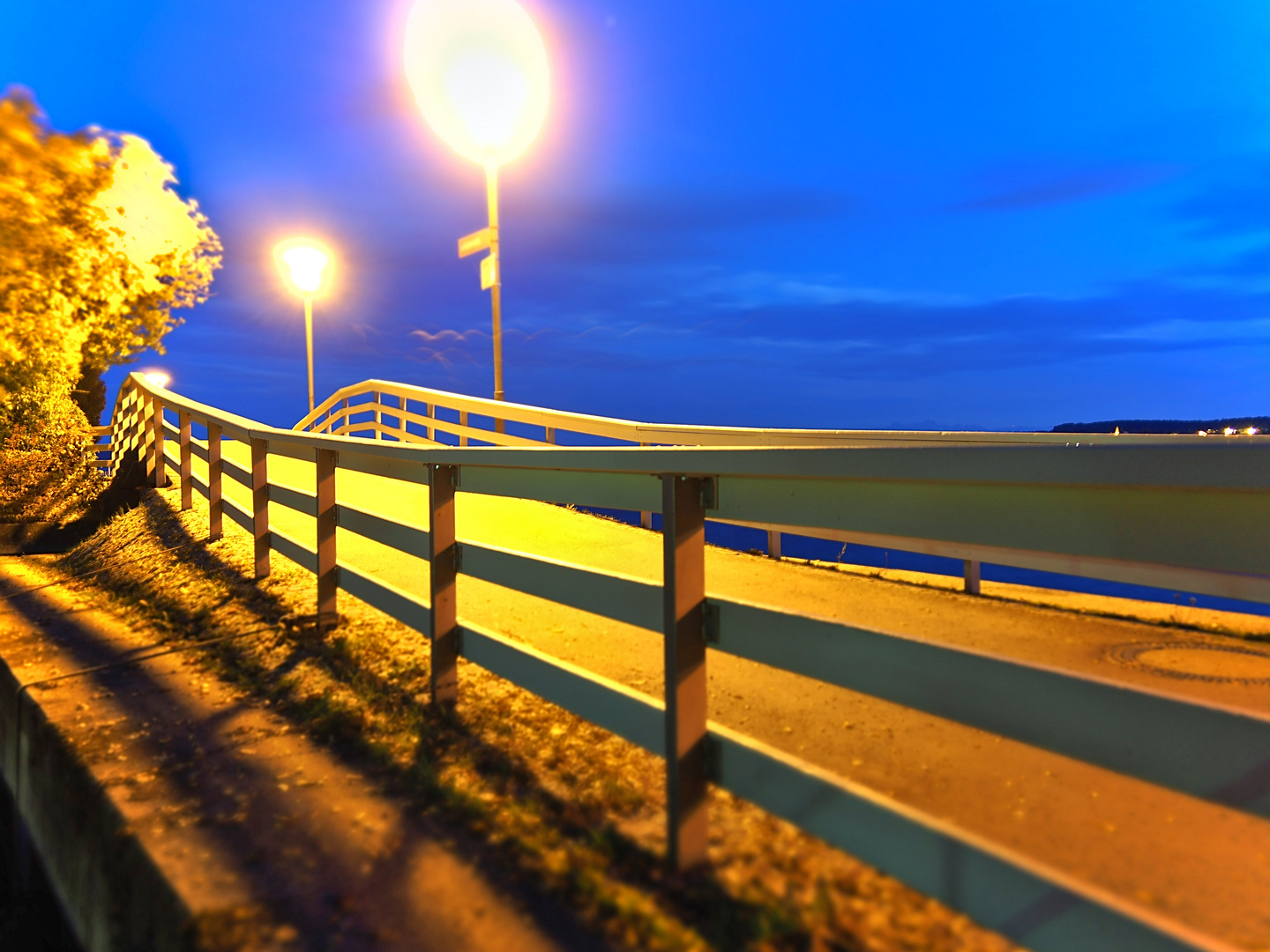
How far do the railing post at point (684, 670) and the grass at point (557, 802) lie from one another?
13 cm

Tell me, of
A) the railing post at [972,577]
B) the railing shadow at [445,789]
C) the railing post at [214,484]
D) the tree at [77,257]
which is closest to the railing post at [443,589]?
the railing shadow at [445,789]

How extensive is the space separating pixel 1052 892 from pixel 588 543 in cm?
652

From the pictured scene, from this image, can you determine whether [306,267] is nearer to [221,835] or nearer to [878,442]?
[878,442]

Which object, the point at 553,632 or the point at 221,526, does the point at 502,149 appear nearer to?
the point at 221,526

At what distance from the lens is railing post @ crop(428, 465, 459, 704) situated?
382 cm

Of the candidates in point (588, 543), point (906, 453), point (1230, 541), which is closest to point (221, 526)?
point (588, 543)

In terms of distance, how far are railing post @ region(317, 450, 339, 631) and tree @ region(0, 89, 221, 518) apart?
156 inches

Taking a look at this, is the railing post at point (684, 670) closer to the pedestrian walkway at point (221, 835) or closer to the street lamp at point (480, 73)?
the pedestrian walkway at point (221, 835)

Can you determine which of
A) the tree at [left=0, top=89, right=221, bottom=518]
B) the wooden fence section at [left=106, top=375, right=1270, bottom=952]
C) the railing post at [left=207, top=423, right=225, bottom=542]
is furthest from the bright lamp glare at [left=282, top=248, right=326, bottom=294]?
the wooden fence section at [left=106, top=375, right=1270, bottom=952]

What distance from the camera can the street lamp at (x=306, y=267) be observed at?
18609 mm

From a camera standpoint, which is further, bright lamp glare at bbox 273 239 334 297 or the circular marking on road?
bright lamp glare at bbox 273 239 334 297

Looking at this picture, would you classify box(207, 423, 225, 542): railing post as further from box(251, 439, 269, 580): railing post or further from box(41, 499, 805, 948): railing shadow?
box(41, 499, 805, 948): railing shadow

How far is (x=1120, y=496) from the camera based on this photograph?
5.35ft

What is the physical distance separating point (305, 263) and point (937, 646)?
63.9ft
